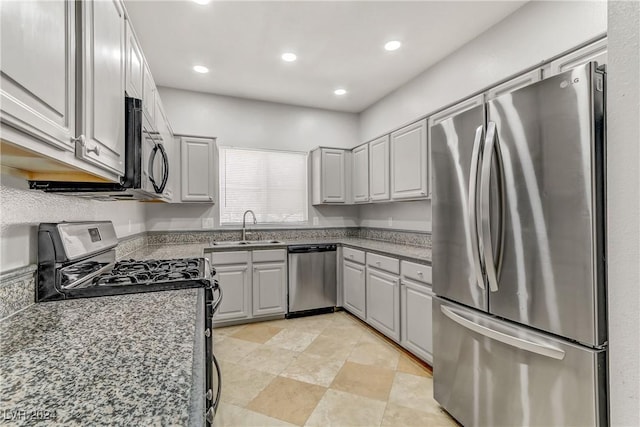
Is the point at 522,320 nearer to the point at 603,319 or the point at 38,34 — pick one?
the point at 603,319

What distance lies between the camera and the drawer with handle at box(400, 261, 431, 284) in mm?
2316

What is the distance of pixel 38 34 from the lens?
74cm

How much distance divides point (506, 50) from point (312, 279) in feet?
9.63

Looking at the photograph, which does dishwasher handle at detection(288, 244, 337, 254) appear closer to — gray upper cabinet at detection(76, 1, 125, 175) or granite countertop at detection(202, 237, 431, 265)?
granite countertop at detection(202, 237, 431, 265)

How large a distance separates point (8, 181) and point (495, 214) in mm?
2041

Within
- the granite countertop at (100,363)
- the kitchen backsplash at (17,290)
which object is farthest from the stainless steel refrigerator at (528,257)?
the kitchen backsplash at (17,290)

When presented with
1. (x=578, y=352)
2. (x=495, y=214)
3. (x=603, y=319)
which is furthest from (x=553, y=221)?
(x=578, y=352)

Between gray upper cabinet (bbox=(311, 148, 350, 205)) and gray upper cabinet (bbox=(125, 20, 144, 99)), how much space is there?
2.43m

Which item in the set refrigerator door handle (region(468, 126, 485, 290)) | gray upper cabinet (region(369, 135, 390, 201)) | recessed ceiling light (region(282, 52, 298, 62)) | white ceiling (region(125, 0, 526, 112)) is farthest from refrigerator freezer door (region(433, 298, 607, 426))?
recessed ceiling light (region(282, 52, 298, 62))

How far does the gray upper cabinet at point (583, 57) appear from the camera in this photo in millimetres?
1548

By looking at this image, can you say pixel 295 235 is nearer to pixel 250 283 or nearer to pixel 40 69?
pixel 250 283

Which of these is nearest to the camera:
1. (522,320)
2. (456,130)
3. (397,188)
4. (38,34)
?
(38,34)

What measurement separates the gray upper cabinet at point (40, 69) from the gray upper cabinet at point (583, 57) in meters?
2.34

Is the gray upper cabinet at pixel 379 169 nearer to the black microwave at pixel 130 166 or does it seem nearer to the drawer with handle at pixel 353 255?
the drawer with handle at pixel 353 255
